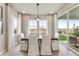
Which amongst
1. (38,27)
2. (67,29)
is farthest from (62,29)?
(38,27)

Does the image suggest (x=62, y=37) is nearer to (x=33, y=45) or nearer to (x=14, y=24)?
(x=33, y=45)

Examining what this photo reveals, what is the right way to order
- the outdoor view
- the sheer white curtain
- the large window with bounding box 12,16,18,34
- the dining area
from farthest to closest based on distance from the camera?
1. the large window with bounding box 12,16,18,34
2. the outdoor view
3. the sheer white curtain
4. the dining area

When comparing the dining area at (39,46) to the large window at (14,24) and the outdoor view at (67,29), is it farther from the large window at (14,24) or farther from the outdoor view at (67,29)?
the large window at (14,24)

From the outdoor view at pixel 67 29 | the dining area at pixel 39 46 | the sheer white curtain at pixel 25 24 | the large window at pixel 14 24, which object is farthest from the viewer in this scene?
the large window at pixel 14 24

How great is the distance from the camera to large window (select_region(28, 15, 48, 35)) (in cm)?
507

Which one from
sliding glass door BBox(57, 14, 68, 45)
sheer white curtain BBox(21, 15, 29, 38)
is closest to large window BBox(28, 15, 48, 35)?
sheer white curtain BBox(21, 15, 29, 38)

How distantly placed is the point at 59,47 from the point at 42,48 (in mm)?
994

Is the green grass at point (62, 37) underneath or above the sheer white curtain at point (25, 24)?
underneath

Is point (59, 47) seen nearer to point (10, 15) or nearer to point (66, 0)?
point (10, 15)

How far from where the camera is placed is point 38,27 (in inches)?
205

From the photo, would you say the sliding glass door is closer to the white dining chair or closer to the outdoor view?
the outdoor view

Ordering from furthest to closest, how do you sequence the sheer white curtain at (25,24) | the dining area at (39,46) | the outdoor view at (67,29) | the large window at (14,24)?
the large window at (14,24) < the outdoor view at (67,29) < the sheer white curtain at (25,24) < the dining area at (39,46)

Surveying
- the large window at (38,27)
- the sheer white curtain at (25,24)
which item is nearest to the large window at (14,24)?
the sheer white curtain at (25,24)

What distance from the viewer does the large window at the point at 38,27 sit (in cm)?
507
